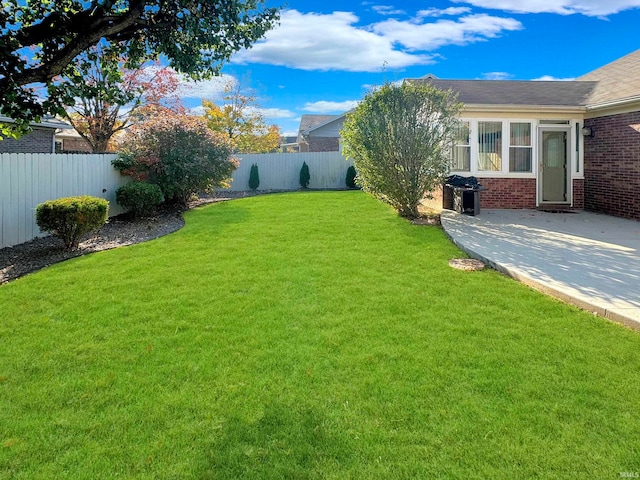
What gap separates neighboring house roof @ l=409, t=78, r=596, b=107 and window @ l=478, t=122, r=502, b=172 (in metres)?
0.69

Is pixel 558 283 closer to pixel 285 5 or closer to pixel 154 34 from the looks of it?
pixel 285 5

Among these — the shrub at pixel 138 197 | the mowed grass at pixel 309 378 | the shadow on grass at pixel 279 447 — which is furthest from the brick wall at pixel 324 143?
the shadow on grass at pixel 279 447

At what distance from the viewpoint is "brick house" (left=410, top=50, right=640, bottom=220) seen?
39.2 feet

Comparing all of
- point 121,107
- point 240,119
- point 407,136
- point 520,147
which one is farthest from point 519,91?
point 240,119

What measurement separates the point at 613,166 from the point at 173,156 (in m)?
12.3

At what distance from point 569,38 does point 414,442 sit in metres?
19.8

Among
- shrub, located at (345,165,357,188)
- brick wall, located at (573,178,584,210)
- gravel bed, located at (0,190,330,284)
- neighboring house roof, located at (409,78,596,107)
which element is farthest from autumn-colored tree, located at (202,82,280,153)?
brick wall, located at (573,178,584,210)

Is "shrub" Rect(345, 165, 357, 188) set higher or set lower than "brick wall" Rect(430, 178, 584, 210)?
higher

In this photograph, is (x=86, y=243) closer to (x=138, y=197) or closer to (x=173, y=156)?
(x=138, y=197)

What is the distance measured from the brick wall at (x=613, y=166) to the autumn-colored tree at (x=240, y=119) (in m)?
25.7

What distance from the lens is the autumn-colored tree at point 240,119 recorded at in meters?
33.4

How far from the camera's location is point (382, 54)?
1102cm

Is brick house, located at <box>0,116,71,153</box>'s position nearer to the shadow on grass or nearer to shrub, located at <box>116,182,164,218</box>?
shrub, located at <box>116,182,164,218</box>

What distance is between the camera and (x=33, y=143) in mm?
14453
